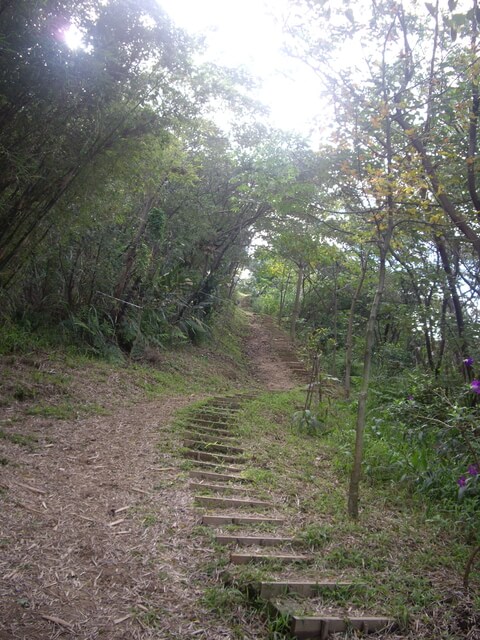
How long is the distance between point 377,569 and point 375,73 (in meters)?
4.59

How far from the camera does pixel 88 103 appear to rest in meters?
4.67

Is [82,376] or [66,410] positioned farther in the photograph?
[82,376]

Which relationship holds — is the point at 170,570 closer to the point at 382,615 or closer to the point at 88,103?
the point at 382,615

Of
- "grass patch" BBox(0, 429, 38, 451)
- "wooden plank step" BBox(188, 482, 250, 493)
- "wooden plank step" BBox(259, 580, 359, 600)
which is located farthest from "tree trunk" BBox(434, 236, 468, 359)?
"grass patch" BBox(0, 429, 38, 451)

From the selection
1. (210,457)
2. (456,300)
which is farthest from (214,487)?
(456,300)

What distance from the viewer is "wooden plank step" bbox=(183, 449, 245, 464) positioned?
5.11 metres

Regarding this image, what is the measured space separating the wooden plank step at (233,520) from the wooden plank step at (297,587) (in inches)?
33.9

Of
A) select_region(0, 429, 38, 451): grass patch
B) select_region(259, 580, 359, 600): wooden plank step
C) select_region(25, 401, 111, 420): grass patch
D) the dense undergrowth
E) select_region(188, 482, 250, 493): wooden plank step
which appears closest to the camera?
select_region(259, 580, 359, 600): wooden plank step

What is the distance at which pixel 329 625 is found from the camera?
2.46m

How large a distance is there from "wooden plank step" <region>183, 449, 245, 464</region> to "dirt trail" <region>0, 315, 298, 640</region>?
17cm

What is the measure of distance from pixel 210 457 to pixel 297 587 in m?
2.49

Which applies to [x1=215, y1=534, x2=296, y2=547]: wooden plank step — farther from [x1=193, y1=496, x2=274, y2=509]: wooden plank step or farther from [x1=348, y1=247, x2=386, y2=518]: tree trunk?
[x1=348, y1=247, x2=386, y2=518]: tree trunk

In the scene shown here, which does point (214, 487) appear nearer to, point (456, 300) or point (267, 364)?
point (456, 300)

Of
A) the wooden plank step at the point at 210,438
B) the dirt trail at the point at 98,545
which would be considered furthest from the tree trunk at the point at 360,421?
the wooden plank step at the point at 210,438
